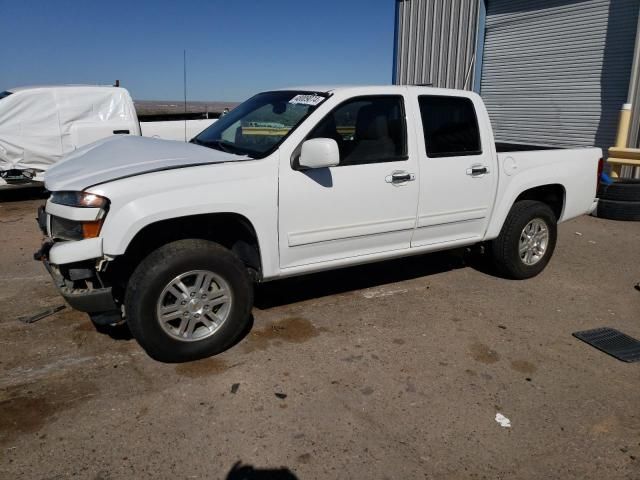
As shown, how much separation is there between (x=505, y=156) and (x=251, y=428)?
3.43m

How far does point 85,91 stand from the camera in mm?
9305

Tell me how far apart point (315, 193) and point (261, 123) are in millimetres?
872

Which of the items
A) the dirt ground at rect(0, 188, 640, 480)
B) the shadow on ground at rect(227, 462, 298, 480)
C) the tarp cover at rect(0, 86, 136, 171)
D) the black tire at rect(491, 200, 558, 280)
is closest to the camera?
the shadow on ground at rect(227, 462, 298, 480)

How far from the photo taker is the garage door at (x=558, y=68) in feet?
32.3

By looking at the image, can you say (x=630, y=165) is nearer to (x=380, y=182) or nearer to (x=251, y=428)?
(x=380, y=182)

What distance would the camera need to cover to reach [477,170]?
468 cm


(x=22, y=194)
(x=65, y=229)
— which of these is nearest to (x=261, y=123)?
(x=65, y=229)

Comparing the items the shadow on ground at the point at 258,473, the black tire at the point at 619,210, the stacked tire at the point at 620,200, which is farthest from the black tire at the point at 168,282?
the black tire at the point at 619,210

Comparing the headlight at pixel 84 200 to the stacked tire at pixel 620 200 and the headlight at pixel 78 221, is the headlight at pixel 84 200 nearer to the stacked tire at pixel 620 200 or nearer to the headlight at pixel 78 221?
the headlight at pixel 78 221

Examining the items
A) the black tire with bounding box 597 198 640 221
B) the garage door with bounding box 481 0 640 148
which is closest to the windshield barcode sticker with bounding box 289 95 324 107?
the black tire with bounding box 597 198 640 221

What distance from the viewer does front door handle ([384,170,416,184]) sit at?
13.6 feet

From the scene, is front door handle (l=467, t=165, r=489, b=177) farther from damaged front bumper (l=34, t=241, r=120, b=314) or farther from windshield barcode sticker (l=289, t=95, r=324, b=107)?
damaged front bumper (l=34, t=241, r=120, b=314)

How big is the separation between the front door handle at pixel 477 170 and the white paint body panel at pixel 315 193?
0.04 meters

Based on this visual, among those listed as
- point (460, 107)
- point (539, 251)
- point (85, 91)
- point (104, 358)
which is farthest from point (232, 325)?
point (85, 91)
